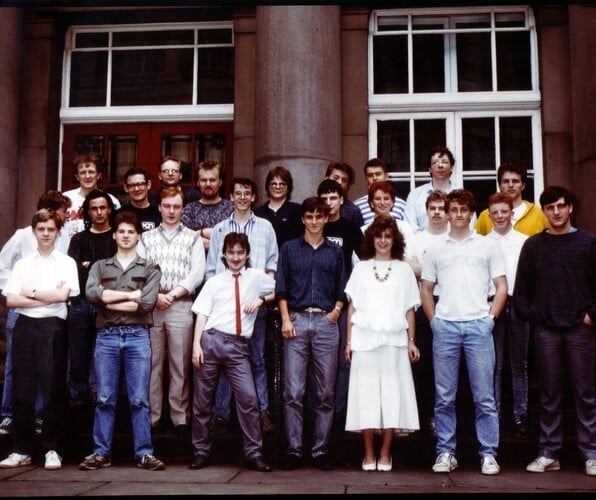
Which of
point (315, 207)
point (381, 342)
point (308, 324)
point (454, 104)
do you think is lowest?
point (381, 342)

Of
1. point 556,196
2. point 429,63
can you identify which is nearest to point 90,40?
point 429,63

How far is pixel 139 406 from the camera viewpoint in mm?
5844

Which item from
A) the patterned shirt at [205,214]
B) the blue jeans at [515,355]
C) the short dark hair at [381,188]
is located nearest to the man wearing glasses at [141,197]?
the patterned shirt at [205,214]

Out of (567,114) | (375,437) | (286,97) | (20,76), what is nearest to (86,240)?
(375,437)

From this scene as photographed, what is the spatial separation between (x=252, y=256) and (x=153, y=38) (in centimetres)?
495

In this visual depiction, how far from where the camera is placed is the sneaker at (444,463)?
221 inches

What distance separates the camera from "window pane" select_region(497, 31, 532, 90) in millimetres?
9773

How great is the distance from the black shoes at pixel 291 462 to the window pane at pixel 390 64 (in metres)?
5.40

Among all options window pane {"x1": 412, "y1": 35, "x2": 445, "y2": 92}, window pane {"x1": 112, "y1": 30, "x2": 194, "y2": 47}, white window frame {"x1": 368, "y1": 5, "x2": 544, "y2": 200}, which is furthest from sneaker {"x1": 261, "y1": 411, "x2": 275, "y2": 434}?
window pane {"x1": 112, "y1": 30, "x2": 194, "y2": 47}

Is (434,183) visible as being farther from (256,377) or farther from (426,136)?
(426,136)

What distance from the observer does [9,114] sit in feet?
32.2

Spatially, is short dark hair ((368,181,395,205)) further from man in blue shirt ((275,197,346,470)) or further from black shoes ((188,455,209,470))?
black shoes ((188,455,209,470))

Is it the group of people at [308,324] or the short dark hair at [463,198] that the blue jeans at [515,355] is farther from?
the short dark hair at [463,198]

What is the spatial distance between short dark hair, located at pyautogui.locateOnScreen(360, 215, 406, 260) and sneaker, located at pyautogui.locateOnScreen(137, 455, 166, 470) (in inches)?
83.8
